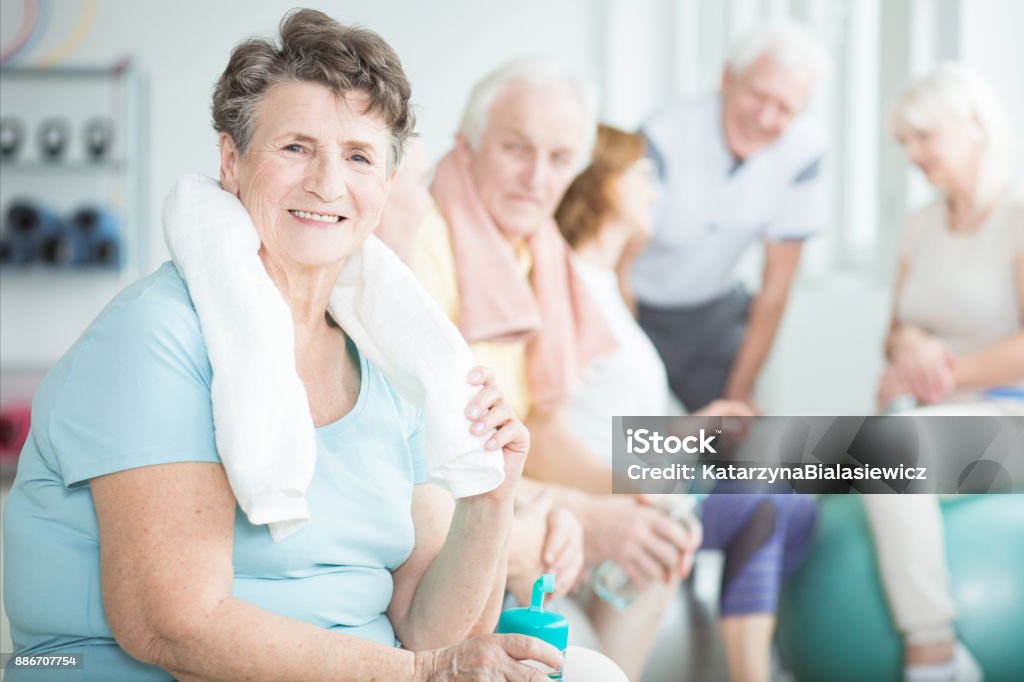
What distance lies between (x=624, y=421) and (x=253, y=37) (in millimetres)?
1090

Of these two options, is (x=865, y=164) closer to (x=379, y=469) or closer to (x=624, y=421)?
(x=624, y=421)

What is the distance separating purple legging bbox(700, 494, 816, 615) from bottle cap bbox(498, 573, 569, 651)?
0.82 metres

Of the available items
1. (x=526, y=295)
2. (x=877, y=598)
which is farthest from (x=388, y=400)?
(x=877, y=598)

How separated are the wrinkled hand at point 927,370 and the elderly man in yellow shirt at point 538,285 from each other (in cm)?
66

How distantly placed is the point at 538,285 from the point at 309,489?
32.7 inches

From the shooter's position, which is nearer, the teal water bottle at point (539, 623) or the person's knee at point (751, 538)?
the teal water bottle at point (539, 623)

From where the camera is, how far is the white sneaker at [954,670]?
181cm

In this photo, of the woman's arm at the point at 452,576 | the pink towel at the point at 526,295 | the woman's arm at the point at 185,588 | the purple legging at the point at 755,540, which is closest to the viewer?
the woman's arm at the point at 185,588

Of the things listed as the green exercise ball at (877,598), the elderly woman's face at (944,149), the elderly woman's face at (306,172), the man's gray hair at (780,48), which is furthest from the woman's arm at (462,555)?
the elderly woman's face at (944,149)

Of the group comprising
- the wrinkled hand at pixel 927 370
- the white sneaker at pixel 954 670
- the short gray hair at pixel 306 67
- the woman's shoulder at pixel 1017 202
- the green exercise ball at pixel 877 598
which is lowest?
the white sneaker at pixel 954 670

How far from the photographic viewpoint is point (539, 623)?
114cm

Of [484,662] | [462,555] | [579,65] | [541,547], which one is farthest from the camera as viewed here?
[579,65]

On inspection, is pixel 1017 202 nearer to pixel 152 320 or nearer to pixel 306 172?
pixel 306 172

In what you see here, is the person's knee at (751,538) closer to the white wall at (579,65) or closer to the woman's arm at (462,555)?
the white wall at (579,65)
